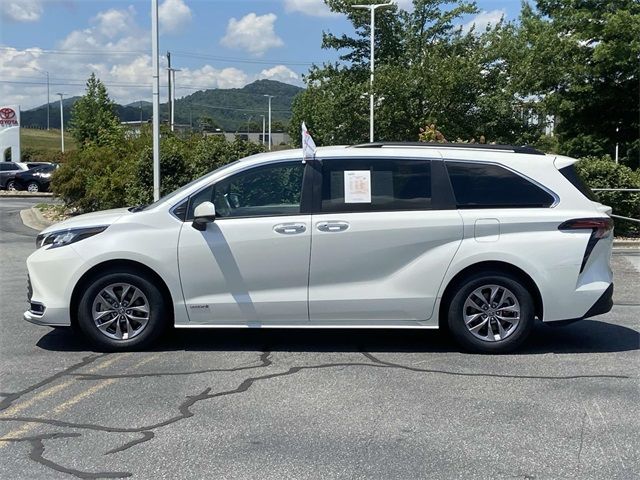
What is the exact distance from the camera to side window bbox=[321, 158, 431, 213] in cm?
624

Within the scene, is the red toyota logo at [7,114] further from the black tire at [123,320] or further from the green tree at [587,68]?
the black tire at [123,320]

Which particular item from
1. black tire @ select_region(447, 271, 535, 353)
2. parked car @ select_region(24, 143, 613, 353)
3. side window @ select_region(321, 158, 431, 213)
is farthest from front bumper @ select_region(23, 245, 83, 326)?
black tire @ select_region(447, 271, 535, 353)

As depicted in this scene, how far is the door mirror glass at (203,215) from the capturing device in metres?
6.05

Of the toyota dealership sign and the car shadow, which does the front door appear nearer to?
the car shadow

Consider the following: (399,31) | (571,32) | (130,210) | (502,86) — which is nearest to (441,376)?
(130,210)

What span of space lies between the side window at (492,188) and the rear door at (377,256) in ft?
0.70

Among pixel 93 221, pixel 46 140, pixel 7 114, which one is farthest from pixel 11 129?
pixel 46 140

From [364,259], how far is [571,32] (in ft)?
75.5

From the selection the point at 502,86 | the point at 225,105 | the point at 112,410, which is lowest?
the point at 112,410

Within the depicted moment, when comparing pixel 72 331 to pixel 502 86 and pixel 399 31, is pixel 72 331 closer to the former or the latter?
pixel 502 86

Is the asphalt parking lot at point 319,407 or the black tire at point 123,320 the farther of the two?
the black tire at point 123,320

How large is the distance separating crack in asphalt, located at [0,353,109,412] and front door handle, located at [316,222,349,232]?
2191 mm

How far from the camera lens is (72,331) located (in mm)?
7059

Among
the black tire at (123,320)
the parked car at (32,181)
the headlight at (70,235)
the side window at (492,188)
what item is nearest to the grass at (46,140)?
the parked car at (32,181)
